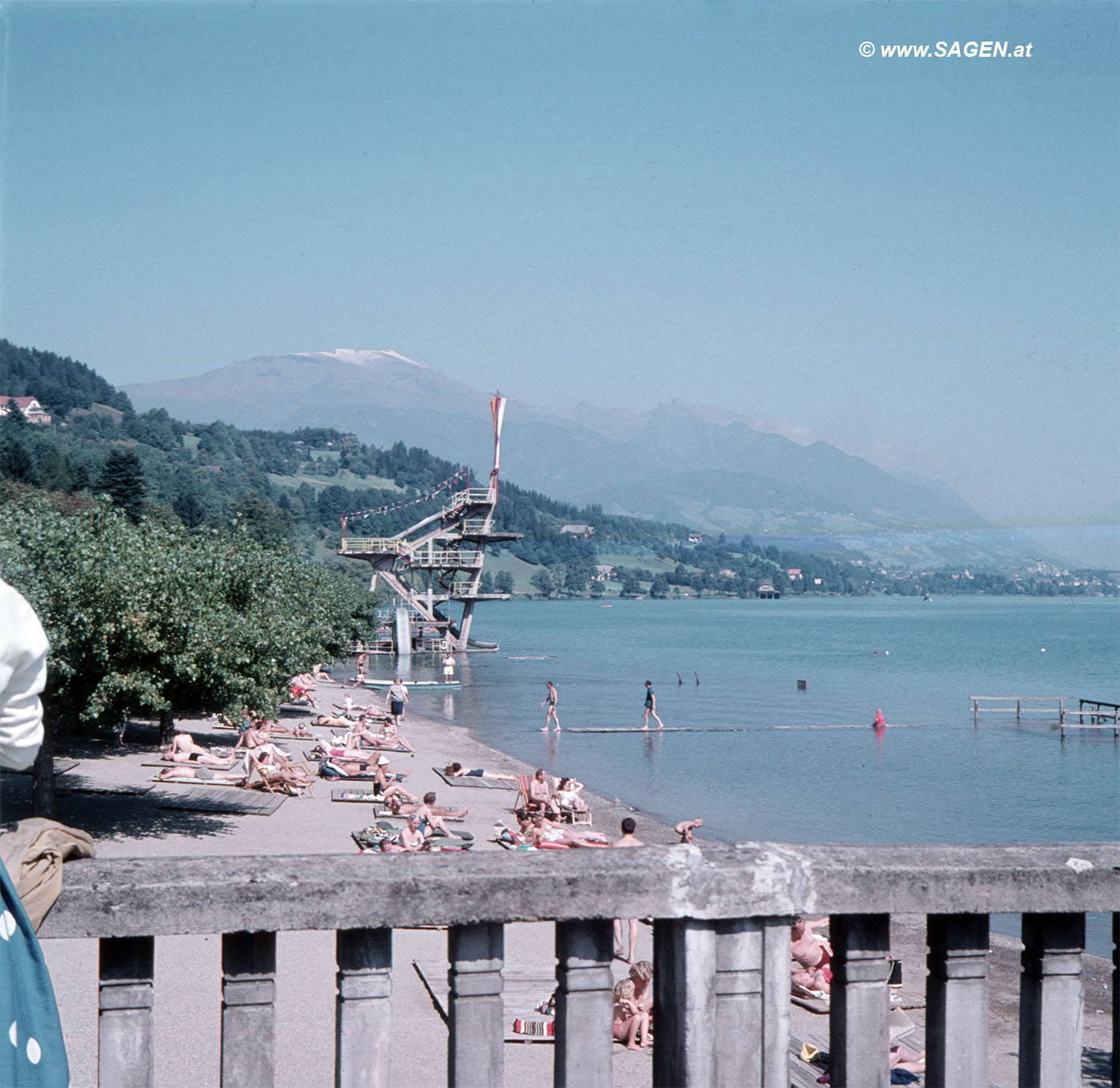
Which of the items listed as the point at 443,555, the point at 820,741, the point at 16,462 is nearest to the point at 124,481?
the point at 16,462

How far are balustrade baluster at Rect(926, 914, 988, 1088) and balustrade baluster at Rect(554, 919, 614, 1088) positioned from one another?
0.92 m

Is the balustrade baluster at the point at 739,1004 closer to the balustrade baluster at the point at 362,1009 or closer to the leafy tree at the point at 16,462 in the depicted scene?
the balustrade baluster at the point at 362,1009

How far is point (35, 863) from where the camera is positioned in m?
2.83

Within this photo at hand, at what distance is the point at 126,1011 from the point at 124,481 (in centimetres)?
8505

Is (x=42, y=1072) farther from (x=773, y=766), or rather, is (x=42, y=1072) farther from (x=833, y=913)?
(x=773, y=766)

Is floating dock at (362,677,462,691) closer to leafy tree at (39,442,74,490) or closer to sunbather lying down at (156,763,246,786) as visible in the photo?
leafy tree at (39,442,74,490)

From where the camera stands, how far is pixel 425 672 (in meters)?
79.9

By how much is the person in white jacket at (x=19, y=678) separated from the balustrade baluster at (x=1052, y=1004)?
2668 mm

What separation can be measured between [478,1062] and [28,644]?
1580 millimetres

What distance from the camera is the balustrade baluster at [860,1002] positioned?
3205 mm

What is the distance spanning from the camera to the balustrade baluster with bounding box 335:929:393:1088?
3035mm

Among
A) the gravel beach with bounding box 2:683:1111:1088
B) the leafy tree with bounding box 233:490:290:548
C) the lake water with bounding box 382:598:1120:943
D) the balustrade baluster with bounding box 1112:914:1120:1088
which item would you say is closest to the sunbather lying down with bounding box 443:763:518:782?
the gravel beach with bounding box 2:683:1111:1088

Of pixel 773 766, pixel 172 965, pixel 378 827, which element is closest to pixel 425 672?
pixel 773 766

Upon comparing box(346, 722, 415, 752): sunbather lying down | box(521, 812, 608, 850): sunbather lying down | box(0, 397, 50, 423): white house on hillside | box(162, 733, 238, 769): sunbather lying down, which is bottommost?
box(346, 722, 415, 752): sunbather lying down
